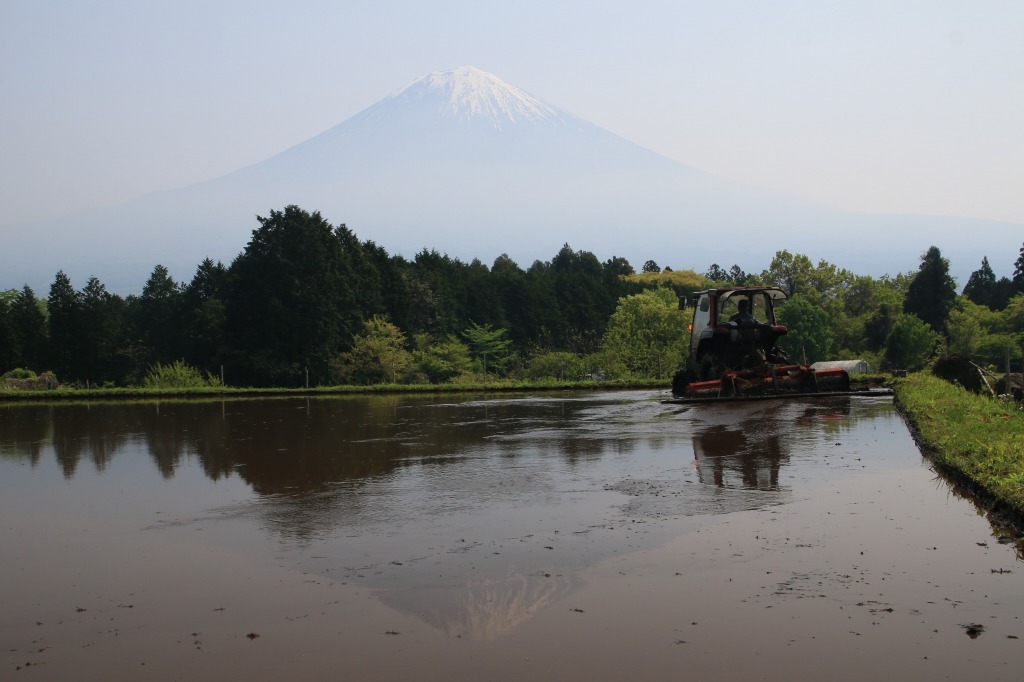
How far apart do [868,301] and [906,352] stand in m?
17.5

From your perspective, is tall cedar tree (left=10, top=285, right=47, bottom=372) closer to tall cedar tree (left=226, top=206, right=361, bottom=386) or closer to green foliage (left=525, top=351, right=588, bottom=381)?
tall cedar tree (left=226, top=206, right=361, bottom=386)

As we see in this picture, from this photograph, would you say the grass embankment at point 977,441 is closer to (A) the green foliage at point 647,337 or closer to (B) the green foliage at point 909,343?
(A) the green foliage at point 647,337

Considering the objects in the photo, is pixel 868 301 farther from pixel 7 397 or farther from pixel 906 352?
pixel 7 397

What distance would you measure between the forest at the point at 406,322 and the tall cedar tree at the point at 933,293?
11cm

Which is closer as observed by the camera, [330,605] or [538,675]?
[538,675]

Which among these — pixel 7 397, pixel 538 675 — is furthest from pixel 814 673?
pixel 7 397

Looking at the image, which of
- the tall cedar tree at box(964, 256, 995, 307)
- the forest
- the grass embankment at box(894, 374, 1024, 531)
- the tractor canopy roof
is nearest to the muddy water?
the grass embankment at box(894, 374, 1024, 531)

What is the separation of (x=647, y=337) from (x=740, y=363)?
146 ft

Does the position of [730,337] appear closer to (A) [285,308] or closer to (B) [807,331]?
(A) [285,308]

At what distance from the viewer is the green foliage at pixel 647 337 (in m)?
59.8

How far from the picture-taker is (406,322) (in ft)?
244

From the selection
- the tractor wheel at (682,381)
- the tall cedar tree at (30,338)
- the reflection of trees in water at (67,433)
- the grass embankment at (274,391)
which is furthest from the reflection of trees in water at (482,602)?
the tall cedar tree at (30,338)

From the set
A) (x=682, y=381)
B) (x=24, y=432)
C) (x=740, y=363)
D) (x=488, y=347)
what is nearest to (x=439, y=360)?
(x=488, y=347)

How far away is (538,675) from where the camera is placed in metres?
5.21
